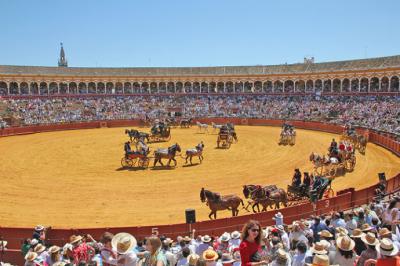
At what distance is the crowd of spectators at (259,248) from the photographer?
458cm

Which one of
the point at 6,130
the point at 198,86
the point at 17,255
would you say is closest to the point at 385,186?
the point at 17,255

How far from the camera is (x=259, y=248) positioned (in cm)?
471

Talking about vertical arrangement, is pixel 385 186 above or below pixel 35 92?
below

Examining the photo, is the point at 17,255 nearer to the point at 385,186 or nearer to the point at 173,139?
the point at 385,186

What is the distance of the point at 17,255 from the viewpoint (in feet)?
29.3

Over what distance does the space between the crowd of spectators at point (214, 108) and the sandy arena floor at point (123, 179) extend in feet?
51.3

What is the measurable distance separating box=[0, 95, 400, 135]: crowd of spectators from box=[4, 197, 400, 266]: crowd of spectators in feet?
101

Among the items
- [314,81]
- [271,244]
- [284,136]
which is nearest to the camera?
[271,244]

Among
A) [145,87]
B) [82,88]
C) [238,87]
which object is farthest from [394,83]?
[82,88]

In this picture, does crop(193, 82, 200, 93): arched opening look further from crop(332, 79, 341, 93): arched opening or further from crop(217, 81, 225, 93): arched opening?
crop(332, 79, 341, 93): arched opening

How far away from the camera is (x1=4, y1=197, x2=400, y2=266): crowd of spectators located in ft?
15.0

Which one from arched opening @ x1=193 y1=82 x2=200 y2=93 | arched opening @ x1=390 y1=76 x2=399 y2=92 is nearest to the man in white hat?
arched opening @ x1=390 y1=76 x2=399 y2=92

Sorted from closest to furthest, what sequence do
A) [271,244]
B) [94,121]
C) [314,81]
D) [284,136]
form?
[271,244] < [284,136] < [94,121] < [314,81]

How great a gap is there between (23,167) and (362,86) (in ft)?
185
